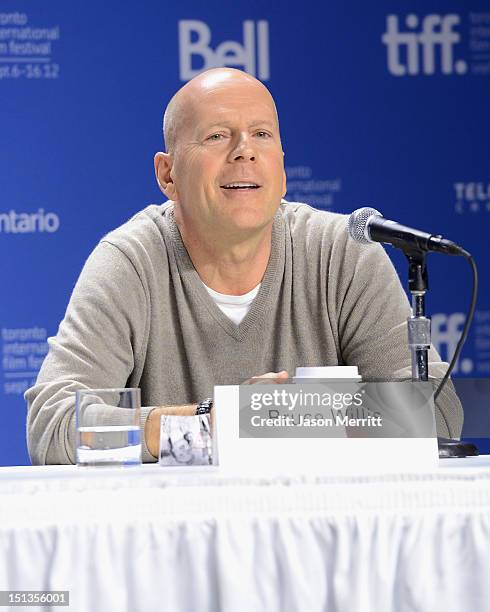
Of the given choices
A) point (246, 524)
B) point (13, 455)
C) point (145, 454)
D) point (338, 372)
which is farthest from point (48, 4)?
point (246, 524)

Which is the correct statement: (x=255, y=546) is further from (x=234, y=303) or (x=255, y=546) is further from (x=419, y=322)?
(x=234, y=303)

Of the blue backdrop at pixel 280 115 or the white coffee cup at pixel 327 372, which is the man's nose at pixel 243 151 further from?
the blue backdrop at pixel 280 115

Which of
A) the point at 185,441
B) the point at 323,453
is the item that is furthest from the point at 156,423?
the point at 323,453

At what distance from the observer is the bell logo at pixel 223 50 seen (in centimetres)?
382

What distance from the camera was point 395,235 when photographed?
4.80 ft

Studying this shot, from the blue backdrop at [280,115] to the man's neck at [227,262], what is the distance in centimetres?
166

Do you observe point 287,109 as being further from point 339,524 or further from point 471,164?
point 339,524

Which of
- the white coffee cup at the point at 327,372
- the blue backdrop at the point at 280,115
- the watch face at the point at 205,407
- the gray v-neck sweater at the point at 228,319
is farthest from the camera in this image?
the blue backdrop at the point at 280,115

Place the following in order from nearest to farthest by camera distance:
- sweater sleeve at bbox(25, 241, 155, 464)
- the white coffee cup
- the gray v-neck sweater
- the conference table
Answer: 1. the conference table
2. the white coffee cup
3. sweater sleeve at bbox(25, 241, 155, 464)
4. the gray v-neck sweater

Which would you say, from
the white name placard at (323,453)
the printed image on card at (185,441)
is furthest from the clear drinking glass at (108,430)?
the white name placard at (323,453)

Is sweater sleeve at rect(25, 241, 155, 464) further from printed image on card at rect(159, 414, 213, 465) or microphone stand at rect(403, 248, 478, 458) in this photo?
microphone stand at rect(403, 248, 478, 458)

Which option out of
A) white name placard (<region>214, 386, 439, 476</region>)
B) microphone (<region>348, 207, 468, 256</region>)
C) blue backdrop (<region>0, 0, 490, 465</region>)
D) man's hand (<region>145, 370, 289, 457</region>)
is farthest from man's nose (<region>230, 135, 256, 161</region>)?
blue backdrop (<region>0, 0, 490, 465</region>)

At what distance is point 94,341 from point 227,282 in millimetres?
340

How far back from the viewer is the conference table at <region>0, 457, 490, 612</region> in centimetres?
96
